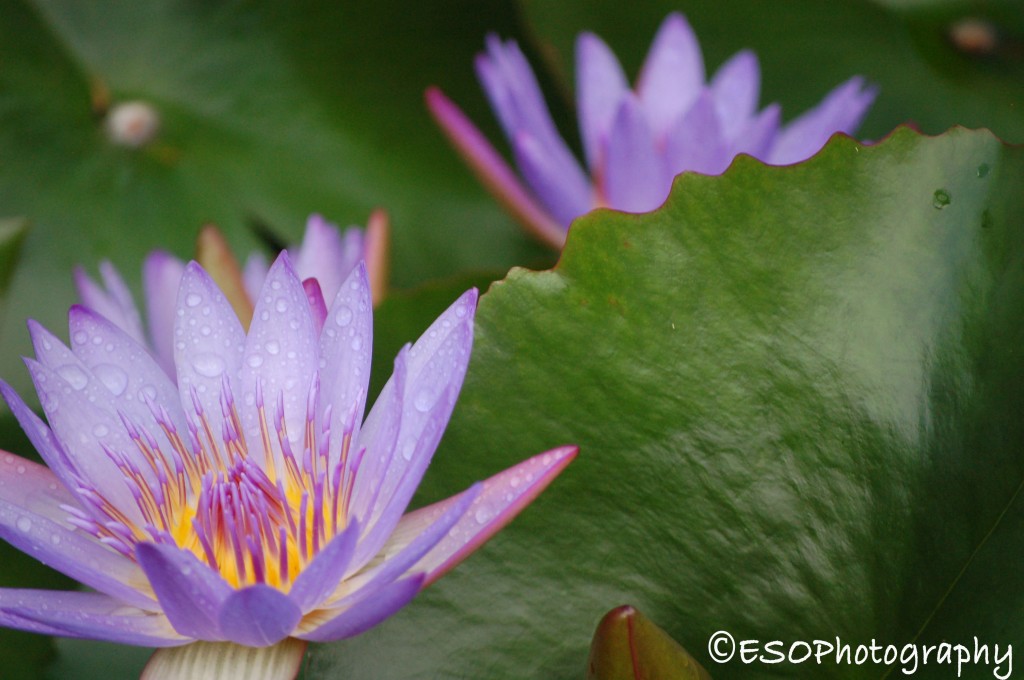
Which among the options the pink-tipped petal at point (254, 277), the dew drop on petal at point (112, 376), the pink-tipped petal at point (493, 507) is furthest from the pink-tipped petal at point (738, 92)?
the dew drop on petal at point (112, 376)

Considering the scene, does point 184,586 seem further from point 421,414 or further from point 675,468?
point 675,468

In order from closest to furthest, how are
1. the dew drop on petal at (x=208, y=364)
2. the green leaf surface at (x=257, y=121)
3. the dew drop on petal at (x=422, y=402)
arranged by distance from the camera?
the dew drop on petal at (x=422, y=402)
the dew drop on petal at (x=208, y=364)
the green leaf surface at (x=257, y=121)

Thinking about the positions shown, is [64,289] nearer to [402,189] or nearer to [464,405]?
[402,189]

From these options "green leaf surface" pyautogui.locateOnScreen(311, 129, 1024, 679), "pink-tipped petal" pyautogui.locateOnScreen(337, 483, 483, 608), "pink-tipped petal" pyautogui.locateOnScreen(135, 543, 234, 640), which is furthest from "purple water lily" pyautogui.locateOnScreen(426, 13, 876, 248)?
"pink-tipped petal" pyautogui.locateOnScreen(135, 543, 234, 640)

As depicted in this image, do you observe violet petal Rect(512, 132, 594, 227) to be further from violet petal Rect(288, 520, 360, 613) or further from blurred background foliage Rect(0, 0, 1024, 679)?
violet petal Rect(288, 520, 360, 613)

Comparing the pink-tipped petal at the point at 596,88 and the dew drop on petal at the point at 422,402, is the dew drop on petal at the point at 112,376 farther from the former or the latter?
the pink-tipped petal at the point at 596,88

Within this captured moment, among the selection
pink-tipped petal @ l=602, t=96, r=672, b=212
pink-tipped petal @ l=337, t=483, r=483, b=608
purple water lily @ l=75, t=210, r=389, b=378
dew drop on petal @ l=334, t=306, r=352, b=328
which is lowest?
pink-tipped petal @ l=337, t=483, r=483, b=608

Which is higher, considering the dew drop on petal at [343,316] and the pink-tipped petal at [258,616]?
the dew drop on petal at [343,316]
